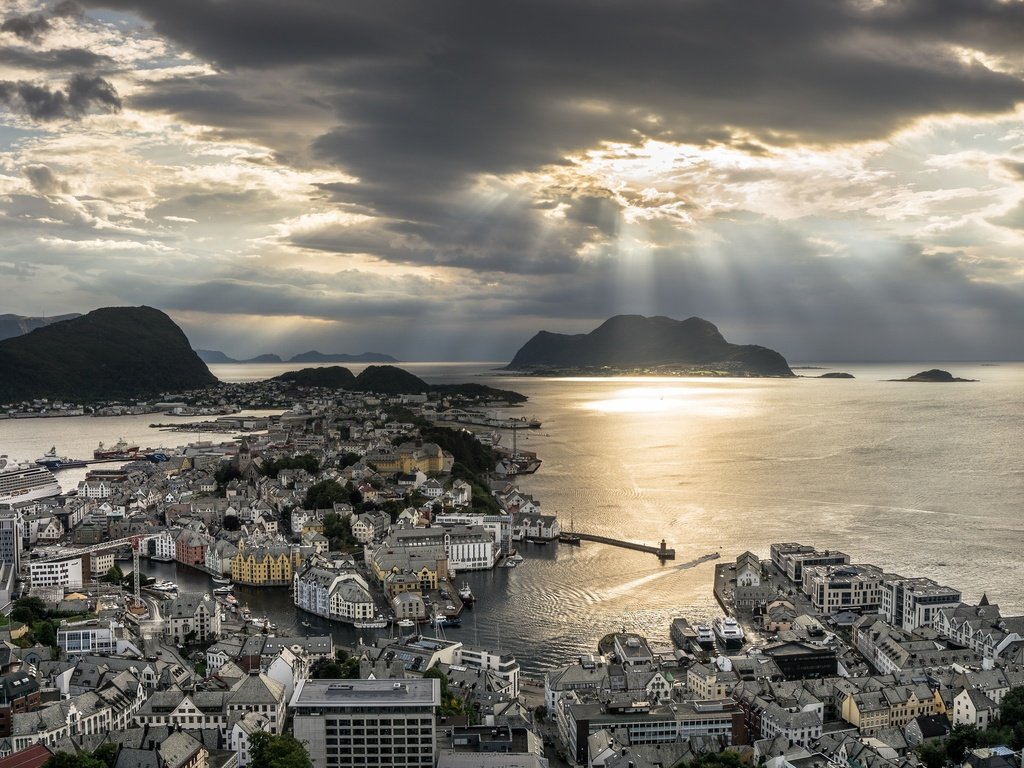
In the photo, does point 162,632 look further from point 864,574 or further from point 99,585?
point 864,574

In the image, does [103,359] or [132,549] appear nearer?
[132,549]

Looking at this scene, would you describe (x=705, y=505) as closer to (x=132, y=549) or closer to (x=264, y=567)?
(x=264, y=567)

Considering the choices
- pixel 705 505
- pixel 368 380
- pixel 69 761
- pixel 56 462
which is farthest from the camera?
pixel 368 380

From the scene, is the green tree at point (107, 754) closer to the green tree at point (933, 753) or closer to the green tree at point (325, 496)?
the green tree at point (933, 753)

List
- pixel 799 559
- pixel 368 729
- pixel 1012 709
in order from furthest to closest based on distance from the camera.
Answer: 1. pixel 799 559
2. pixel 1012 709
3. pixel 368 729

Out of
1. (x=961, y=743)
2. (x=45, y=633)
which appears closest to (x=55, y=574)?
(x=45, y=633)

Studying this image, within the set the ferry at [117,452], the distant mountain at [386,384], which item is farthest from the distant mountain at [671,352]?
the ferry at [117,452]
